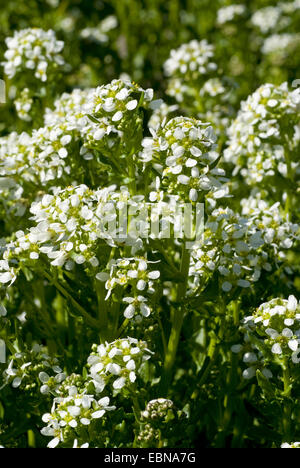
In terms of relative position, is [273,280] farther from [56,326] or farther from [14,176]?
[14,176]

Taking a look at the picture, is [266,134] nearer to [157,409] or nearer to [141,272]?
[141,272]

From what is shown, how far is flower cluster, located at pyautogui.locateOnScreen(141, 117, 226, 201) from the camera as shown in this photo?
3.57 m

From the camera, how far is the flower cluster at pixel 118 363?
3330 mm

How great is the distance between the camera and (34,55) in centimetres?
548

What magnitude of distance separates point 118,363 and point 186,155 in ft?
4.03

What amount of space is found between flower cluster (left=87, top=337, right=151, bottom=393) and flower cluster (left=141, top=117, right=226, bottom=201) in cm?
92

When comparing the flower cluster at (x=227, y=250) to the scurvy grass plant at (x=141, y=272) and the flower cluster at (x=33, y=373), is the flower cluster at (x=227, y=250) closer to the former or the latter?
the scurvy grass plant at (x=141, y=272)

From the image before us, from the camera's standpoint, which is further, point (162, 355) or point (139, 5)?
point (139, 5)

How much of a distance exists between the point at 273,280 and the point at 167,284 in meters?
0.82

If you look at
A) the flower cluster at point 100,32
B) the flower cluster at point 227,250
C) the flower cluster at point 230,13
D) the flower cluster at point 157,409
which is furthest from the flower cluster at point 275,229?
the flower cluster at point 100,32
